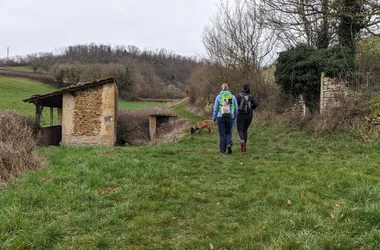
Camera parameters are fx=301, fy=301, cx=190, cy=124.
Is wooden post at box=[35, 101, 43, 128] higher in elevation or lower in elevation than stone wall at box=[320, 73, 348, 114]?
lower

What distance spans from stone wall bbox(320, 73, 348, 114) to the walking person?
444 cm

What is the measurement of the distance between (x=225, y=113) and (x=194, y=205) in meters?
4.43

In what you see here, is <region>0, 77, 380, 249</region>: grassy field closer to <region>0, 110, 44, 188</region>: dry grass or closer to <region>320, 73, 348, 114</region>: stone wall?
<region>0, 110, 44, 188</region>: dry grass

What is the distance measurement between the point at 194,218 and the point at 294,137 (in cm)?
858

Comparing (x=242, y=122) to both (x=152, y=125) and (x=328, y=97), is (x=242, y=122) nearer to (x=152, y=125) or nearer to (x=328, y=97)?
(x=328, y=97)

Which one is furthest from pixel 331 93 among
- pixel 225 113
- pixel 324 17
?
pixel 225 113

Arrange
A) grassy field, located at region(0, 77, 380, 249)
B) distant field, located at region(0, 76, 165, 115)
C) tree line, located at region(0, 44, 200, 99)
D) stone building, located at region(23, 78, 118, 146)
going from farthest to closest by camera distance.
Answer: tree line, located at region(0, 44, 200, 99) < distant field, located at region(0, 76, 165, 115) < stone building, located at region(23, 78, 118, 146) < grassy field, located at region(0, 77, 380, 249)

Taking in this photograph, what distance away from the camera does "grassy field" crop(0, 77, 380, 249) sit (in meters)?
3.21

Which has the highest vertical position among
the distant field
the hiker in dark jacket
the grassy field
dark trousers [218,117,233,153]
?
the distant field

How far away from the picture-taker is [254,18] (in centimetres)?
1958

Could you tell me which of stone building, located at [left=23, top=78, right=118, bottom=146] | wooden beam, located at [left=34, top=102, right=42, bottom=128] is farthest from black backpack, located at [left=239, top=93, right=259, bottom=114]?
wooden beam, located at [left=34, top=102, right=42, bottom=128]

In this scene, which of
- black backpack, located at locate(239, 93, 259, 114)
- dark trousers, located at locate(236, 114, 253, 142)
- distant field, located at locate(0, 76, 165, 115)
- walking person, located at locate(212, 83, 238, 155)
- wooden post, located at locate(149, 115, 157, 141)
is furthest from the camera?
distant field, located at locate(0, 76, 165, 115)

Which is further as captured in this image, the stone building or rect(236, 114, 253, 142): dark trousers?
the stone building

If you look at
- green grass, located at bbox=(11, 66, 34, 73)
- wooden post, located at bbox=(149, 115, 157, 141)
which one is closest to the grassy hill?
green grass, located at bbox=(11, 66, 34, 73)
